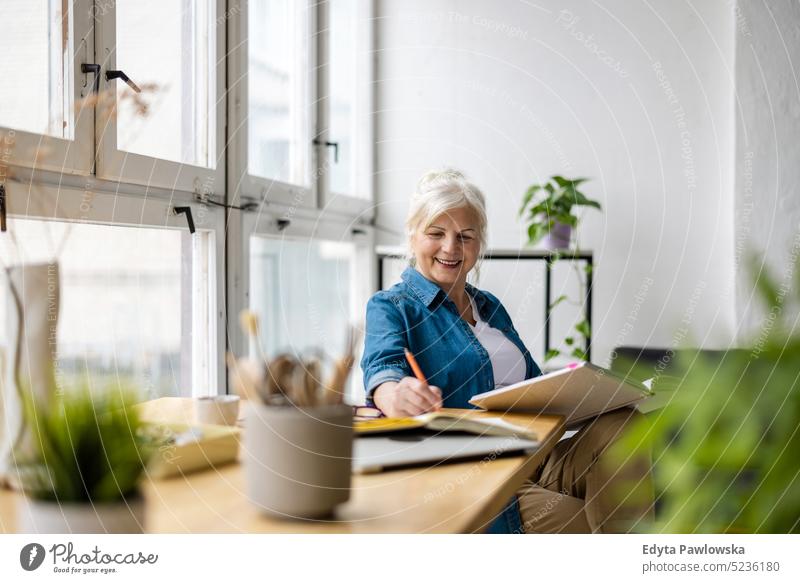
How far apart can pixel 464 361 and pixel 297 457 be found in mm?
673

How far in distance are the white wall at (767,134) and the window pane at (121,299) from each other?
947 mm

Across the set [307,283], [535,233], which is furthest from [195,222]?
[535,233]

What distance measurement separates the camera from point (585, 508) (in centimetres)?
99

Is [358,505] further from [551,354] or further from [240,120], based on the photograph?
[551,354]

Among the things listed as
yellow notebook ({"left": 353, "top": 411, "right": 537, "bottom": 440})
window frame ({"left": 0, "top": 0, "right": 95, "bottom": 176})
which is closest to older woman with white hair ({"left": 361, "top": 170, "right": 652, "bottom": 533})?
yellow notebook ({"left": 353, "top": 411, "right": 537, "bottom": 440})

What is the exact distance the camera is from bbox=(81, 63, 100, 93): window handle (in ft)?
3.06

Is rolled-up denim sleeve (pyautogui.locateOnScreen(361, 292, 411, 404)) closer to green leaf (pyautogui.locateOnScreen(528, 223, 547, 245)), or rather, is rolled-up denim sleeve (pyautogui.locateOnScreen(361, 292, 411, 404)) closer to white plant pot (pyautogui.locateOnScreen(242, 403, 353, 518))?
white plant pot (pyautogui.locateOnScreen(242, 403, 353, 518))

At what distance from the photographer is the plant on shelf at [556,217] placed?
177 cm

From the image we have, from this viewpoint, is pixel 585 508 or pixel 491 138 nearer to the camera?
pixel 585 508

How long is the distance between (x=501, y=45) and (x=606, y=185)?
411mm

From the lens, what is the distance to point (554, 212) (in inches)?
70.3

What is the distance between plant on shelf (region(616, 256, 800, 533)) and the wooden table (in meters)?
0.20
